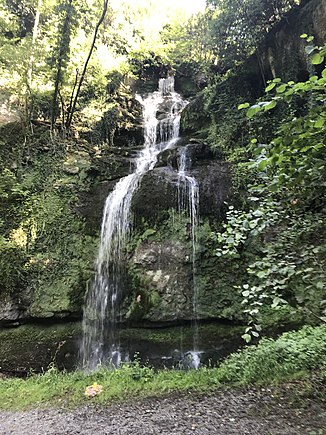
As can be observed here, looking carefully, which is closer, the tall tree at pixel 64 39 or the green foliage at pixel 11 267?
the green foliage at pixel 11 267

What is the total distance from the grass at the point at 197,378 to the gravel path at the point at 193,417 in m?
0.29

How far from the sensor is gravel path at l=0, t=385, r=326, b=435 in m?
2.78

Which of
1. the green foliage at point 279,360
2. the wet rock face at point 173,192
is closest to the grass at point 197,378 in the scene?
the green foliage at point 279,360

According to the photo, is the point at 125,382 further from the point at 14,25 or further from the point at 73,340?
the point at 14,25

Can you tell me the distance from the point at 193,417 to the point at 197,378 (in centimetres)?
121

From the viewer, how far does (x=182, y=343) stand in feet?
21.0

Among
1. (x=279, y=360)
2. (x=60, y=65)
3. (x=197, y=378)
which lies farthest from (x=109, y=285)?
(x=60, y=65)

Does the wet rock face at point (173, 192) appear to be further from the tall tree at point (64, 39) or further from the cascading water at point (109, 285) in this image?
the tall tree at point (64, 39)

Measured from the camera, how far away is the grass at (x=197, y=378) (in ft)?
12.9

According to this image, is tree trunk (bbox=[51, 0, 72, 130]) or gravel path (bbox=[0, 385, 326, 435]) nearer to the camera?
gravel path (bbox=[0, 385, 326, 435])

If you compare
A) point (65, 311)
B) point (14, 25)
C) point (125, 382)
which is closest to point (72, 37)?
point (14, 25)

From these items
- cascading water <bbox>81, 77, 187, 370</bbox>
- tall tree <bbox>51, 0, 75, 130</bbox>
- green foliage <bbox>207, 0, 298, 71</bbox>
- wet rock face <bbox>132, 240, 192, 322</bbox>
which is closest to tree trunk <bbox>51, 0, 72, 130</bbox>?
tall tree <bbox>51, 0, 75, 130</bbox>

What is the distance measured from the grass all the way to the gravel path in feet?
0.95

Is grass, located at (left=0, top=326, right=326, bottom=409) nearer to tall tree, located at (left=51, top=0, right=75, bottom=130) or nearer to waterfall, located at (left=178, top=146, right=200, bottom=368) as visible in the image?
waterfall, located at (left=178, top=146, right=200, bottom=368)
